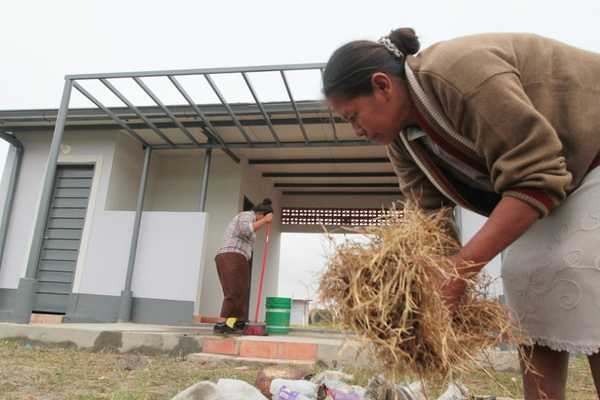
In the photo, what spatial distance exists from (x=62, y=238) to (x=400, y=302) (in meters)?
6.43

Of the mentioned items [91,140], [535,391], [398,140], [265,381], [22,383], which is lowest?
[22,383]

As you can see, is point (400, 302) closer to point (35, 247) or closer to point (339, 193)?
point (35, 247)

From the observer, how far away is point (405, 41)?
3.67 feet

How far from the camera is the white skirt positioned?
0.97m

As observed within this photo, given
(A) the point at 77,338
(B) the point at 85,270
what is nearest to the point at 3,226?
(B) the point at 85,270

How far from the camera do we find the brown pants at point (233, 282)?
13.9ft

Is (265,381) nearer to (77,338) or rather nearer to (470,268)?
(470,268)

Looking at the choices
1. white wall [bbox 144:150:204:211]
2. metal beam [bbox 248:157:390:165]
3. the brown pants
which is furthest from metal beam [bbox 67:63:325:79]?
metal beam [bbox 248:157:390:165]

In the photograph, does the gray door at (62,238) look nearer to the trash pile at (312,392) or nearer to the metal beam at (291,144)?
the metal beam at (291,144)

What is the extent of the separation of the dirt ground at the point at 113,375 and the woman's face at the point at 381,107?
4.09 ft

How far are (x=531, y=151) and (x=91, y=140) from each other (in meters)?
6.60

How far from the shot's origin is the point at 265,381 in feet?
7.24

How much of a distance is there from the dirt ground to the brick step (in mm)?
185

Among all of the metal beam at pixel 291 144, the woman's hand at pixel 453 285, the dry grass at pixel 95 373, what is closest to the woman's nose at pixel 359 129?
the woman's hand at pixel 453 285
